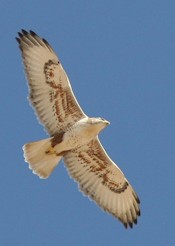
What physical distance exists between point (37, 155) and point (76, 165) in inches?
39.1

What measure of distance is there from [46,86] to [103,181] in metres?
2.18

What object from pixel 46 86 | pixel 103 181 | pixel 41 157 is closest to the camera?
pixel 41 157

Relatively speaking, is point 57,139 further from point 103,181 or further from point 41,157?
point 103,181

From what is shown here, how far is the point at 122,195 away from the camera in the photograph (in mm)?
18219

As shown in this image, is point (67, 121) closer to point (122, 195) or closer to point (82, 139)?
point (82, 139)

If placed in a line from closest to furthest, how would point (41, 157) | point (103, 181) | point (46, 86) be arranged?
point (41, 157) < point (46, 86) < point (103, 181)

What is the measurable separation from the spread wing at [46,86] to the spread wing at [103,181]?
2.35 ft

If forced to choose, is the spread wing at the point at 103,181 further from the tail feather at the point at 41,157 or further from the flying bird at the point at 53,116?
the tail feather at the point at 41,157

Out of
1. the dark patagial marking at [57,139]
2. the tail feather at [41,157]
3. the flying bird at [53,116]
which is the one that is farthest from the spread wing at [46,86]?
the tail feather at [41,157]

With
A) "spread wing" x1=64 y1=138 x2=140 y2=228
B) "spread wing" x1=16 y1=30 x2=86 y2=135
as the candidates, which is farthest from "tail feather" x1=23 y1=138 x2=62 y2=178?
"spread wing" x1=64 y1=138 x2=140 y2=228

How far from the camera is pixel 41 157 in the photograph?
17.2 metres

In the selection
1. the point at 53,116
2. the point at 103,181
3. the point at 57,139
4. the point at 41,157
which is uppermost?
the point at 53,116

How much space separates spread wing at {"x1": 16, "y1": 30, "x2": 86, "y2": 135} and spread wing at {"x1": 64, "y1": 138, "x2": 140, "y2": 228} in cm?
72

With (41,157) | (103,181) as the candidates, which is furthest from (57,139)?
(103,181)
